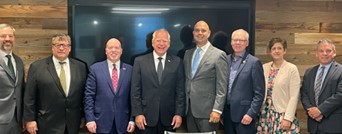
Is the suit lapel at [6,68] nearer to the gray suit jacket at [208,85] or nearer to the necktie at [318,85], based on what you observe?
the gray suit jacket at [208,85]

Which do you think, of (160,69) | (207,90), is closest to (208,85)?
(207,90)

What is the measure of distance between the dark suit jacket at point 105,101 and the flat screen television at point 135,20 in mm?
532

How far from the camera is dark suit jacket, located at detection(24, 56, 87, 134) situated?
373cm

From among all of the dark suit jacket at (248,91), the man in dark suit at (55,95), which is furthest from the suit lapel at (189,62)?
the man in dark suit at (55,95)

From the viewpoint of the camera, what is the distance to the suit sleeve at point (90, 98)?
381cm

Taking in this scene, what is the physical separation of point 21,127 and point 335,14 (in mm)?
3749

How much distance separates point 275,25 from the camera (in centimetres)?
464

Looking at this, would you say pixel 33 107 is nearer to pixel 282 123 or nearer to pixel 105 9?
pixel 105 9

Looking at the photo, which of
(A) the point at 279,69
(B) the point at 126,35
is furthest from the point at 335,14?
(B) the point at 126,35

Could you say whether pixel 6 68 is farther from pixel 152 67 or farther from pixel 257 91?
pixel 257 91

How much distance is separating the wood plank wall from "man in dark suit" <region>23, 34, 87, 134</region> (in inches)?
21.3

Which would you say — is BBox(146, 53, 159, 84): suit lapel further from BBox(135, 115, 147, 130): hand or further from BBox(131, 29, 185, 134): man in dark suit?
BBox(135, 115, 147, 130): hand

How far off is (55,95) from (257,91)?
1924mm

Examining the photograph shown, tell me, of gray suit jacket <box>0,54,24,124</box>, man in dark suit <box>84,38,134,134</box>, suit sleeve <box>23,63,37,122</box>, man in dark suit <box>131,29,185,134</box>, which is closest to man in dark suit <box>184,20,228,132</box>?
man in dark suit <box>131,29,185,134</box>
